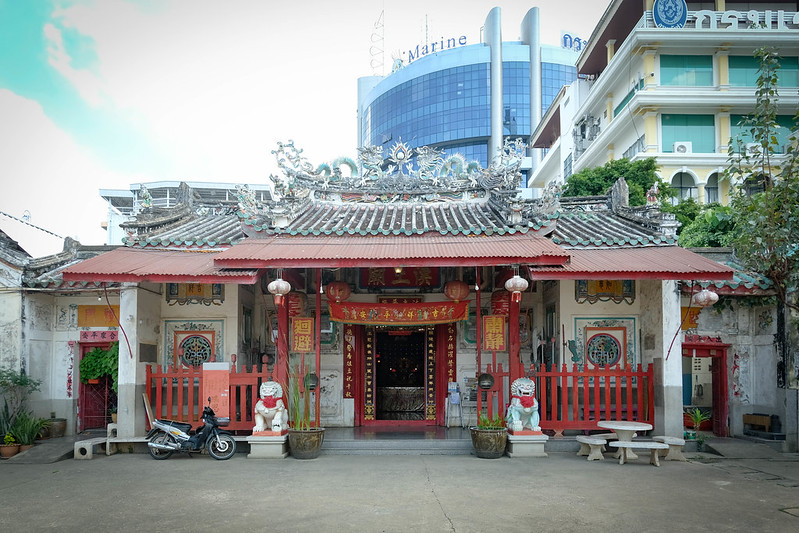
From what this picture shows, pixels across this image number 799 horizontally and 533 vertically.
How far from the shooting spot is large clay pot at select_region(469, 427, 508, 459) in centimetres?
977

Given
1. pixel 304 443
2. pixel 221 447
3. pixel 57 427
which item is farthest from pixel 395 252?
pixel 57 427

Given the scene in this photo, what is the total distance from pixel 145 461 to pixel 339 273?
4655 mm

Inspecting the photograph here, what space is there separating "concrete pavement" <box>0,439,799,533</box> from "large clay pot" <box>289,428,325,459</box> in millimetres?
167

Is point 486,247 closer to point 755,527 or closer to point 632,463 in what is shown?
point 632,463

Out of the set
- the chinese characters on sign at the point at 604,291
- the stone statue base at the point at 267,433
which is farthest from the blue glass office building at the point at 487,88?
the stone statue base at the point at 267,433

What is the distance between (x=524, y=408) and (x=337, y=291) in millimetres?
3764

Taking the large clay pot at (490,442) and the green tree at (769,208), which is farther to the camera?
the large clay pot at (490,442)

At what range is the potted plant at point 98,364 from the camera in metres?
12.3

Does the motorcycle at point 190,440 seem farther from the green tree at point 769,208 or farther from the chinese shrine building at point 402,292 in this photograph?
the green tree at point 769,208

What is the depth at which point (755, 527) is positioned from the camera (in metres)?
6.08

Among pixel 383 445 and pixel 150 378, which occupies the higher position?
pixel 150 378

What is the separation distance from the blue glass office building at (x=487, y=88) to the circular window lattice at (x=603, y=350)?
44.3 meters

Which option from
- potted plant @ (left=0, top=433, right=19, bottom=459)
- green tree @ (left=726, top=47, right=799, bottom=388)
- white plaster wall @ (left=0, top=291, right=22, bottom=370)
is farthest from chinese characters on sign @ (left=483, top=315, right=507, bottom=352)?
white plaster wall @ (left=0, top=291, right=22, bottom=370)

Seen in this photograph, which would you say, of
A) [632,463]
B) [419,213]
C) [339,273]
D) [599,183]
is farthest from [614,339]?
[599,183]
